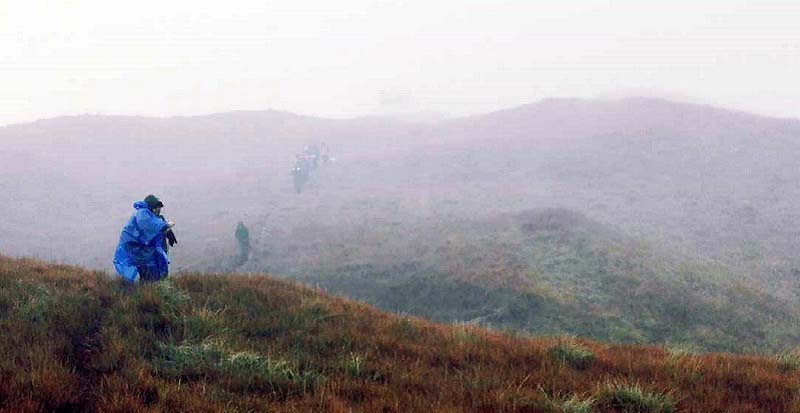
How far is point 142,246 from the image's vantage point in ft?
29.1

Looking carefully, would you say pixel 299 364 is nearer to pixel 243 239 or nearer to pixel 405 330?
pixel 405 330

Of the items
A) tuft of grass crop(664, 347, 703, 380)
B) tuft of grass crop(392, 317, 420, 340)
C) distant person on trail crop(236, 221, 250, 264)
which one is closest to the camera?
tuft of grass crop(664, 347, 703, 380)

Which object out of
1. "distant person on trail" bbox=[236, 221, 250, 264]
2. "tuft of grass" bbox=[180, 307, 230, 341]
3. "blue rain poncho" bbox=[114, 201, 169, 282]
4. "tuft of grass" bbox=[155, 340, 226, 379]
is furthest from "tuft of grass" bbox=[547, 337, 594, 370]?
"distant person on trail" bbox=[236, 221, 250, 264]

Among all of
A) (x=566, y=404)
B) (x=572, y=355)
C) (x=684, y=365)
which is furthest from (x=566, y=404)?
(x=684, y=365)

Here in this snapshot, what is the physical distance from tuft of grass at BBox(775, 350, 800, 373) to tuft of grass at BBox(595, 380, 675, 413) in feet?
7.96

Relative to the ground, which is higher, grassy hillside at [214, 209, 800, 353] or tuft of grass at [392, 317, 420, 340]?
tuft of grass at [392, 317, 420, 340]

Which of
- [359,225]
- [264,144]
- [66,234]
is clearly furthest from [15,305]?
[264,144]

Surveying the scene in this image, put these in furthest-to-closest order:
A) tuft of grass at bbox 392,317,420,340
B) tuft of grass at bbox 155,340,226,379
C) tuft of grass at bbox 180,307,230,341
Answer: tuft of grass at bbox 392,317,420,340, tuft of grass at bbox 180,307,230,341, tuft of grass at bbox 155,340,226,379

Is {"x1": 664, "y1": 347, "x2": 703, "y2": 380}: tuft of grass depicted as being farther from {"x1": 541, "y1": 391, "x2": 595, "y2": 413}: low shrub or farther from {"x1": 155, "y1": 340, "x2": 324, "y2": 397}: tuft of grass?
{"x1": 155, "y1": 340, "x2": 324, "y2": 397}: tuft of grass

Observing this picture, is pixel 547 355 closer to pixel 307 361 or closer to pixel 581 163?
pixel 307 361

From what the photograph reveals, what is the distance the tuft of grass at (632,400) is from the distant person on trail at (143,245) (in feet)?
22.4

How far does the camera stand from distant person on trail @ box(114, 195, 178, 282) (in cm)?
870

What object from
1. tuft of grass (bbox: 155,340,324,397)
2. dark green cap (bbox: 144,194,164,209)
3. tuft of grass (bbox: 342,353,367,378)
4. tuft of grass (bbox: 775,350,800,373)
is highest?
dark green cap (bbox: 144,194,164,209)

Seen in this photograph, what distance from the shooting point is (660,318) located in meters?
15.5
